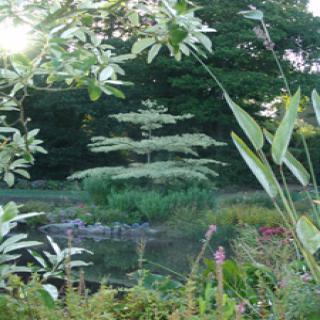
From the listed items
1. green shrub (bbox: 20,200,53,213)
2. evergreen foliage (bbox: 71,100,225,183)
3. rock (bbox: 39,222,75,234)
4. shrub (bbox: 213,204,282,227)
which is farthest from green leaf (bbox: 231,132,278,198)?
evergreen foliage (bbox: 71,100,225,183)

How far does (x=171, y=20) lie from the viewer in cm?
172

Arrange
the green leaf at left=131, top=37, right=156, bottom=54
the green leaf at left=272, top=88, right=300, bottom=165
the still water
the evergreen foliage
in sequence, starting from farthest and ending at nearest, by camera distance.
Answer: the evergreen foliage → the still water → the green leaf at left=272, top=88, right=300, bottom=165 → the green leaf at left=131, top=37, right=156, bottom=54

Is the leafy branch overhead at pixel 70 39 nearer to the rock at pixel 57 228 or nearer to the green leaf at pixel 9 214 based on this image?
the green leaf at pixel 9 214

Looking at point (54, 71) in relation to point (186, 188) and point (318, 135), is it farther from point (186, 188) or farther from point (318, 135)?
point (318, 135)

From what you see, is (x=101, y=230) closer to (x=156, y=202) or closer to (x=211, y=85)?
(x=156, y=202)

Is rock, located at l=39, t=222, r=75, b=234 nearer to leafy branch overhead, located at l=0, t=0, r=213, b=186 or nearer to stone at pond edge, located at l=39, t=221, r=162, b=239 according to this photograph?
stone at pond edge, located at l=39, t=221, r=162, b=239

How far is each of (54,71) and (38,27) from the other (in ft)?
0.42

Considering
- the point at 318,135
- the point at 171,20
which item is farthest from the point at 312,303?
the point at 318,135

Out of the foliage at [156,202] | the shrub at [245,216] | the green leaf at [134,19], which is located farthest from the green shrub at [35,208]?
the green leaf at [134,19]

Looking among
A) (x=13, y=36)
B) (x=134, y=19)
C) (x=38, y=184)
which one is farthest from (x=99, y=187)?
(x=13, y=36)

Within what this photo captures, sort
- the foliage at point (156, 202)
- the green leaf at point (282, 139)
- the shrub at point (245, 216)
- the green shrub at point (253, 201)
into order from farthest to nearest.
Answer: the green shrub at point (253, 201)
the foliage at point (156, 202)
the shrub at point (245, 216)
the green leaf at point (282, 139)

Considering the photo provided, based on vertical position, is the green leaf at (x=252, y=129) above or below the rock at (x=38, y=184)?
above

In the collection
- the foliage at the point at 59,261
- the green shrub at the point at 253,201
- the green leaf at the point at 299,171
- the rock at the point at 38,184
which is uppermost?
the green leaf at the point at 299,171

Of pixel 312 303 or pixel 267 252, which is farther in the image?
pixel 267 252
